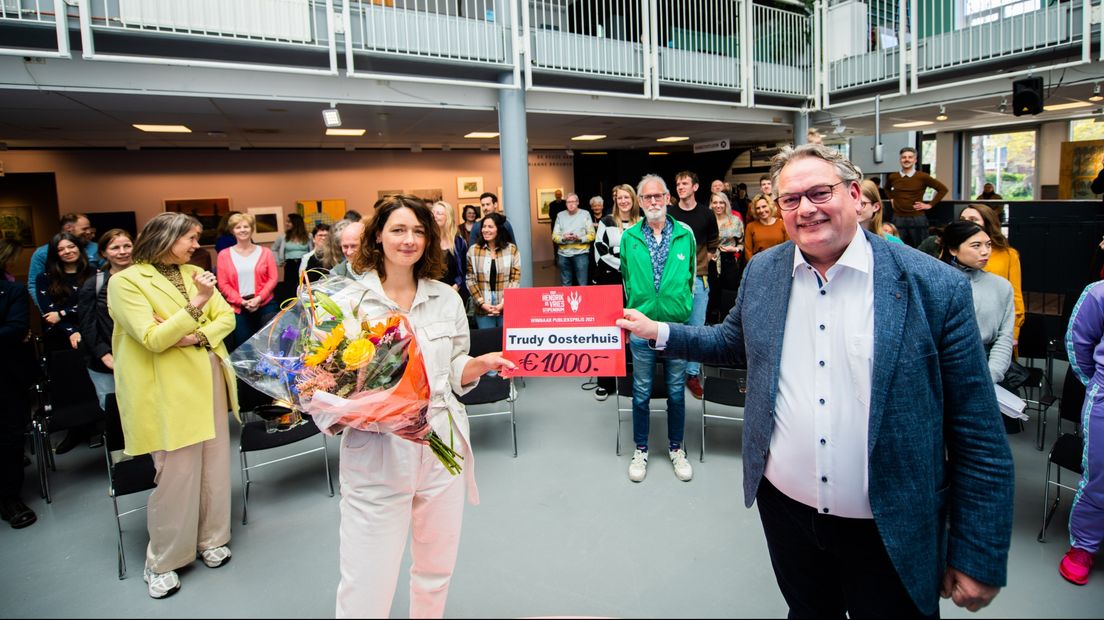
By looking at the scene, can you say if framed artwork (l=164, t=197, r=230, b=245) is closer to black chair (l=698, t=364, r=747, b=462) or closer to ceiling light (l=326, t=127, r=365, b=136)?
ceiling light (l=326, t=127, r=365, b=136)

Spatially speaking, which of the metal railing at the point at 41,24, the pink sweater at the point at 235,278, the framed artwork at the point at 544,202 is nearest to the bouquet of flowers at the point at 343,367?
the pink sweater at the point at 235,278

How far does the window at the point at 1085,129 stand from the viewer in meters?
15.5

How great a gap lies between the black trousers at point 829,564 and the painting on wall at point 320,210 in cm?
1250

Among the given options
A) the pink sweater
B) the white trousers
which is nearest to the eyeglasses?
the white trousers

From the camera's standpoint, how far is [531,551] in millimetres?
3318

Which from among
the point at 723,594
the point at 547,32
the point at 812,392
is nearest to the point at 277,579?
the point at 723,594

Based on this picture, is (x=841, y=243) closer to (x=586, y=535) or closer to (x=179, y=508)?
(x=586, y=535)

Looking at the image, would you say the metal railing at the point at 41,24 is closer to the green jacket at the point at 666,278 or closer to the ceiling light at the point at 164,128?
the ceiling light at the point at 164,128

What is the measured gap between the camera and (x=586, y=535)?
3.47m

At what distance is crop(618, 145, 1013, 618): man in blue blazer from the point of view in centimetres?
153

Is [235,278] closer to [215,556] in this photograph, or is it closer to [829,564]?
[215,556]

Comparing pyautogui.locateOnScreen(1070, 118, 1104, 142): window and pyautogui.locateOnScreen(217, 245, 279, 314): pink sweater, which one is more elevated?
pyautogui.locateOnScreen(1070, 118, 1104, 142): window

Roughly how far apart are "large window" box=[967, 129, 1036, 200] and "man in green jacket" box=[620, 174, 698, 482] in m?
17.6

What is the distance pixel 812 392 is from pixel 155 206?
13310 mm
